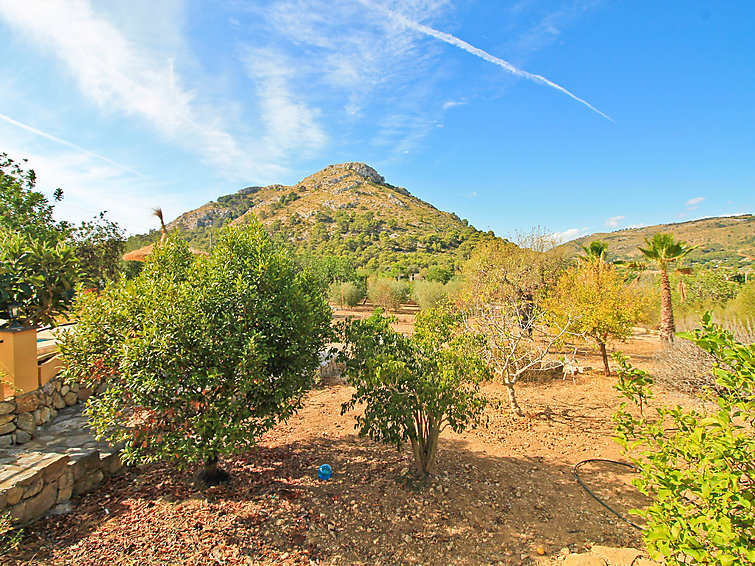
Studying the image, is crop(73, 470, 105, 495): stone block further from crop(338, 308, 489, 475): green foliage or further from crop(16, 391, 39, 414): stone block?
crop(338, 308, 489, 475): green foliage

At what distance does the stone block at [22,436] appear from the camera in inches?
223

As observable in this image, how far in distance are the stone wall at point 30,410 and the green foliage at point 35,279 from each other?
1.22 meters

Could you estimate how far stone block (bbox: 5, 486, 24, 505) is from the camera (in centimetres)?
441

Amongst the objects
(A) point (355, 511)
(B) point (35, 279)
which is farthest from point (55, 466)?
(A) point (355, 511)

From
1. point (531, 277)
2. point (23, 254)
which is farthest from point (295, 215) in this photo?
point (23, 254)

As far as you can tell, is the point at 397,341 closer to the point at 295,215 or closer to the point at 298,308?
the point at 298,308

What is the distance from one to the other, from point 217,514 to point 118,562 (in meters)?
1.11

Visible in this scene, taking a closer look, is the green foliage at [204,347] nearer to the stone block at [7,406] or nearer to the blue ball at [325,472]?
the blue ball at [325,472]

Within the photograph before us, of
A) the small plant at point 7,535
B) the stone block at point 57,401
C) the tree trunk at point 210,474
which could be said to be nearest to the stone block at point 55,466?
the small plant at point 7,535

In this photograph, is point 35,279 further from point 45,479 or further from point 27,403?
point 45,479

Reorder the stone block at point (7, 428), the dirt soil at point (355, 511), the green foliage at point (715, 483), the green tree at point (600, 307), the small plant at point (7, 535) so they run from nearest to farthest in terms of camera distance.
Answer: the green foliage at point (715, 483) < the small plant at point (7, 535) < the dirt soil at point (355, 511) < the stone block at point (7, 428) < the green tree at point (600, 307)

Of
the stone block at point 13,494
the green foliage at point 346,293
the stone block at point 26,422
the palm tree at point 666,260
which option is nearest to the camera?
the stone block at point 13,494

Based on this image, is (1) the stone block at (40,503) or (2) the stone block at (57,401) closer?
(1) the stone block at (40,503)

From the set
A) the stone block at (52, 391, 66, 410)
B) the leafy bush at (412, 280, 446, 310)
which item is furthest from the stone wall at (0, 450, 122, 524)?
the leafy bush at (412, 280, 446, 310)
